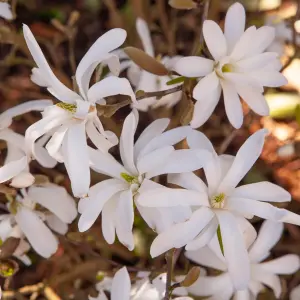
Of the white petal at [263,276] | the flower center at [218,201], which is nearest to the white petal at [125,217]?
the flower center at [218,201]

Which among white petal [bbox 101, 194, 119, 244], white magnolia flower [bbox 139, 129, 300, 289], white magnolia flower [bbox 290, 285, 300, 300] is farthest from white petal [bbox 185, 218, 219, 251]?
white magnolia flower [bbox 290, 285, 300, 300]

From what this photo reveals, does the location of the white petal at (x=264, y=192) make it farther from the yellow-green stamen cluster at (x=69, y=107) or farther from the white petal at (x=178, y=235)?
the yellow-green stamen cluster at (x=69, y=107)

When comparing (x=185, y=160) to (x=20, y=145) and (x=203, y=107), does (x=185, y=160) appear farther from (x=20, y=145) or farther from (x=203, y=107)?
(x=20, y=145)

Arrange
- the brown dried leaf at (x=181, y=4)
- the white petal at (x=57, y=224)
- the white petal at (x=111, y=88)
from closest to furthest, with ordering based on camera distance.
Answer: the white petal at (x=111, y=88) → the brown dried leaf at (x=181, y=4) → the white petal at (x=57, y=224)

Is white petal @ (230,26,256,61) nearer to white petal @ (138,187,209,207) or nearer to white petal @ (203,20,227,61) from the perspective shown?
white petal @ (203,20,227,61)

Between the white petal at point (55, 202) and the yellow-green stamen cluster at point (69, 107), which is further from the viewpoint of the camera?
the white petal at point (55, 202)

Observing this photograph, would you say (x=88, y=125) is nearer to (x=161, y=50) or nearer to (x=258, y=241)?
(x=258, y=241)
